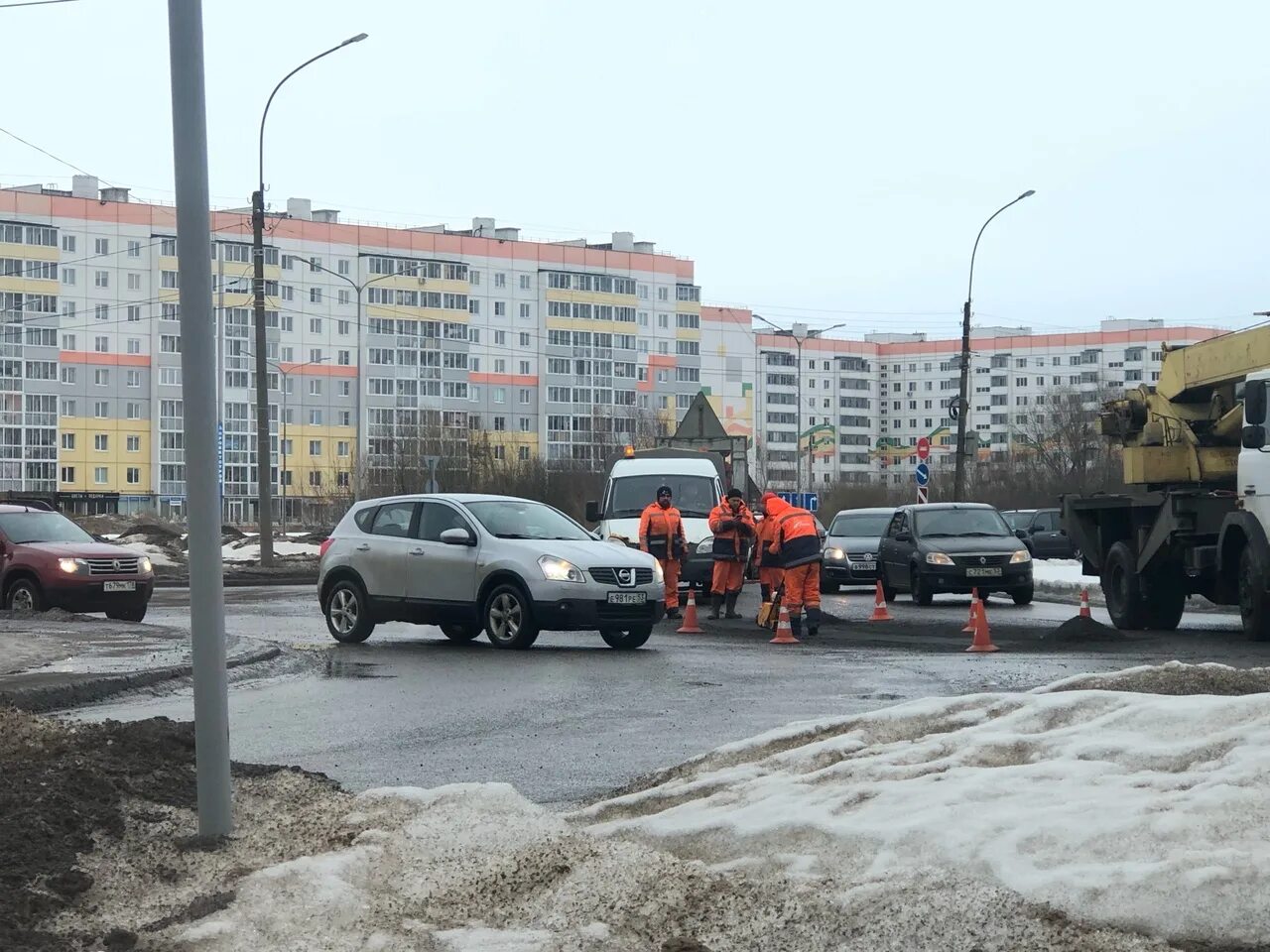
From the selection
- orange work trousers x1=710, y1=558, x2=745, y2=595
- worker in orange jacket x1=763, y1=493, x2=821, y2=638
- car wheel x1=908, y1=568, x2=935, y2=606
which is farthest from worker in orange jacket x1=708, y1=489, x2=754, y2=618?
car wheel x1=908, y1=568, x2=935, y2=606

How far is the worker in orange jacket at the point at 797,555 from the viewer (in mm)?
19234

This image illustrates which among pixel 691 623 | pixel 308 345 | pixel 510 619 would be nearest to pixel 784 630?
pixel 691 623

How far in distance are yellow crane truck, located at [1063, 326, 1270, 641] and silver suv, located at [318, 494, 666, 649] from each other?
5.66 m

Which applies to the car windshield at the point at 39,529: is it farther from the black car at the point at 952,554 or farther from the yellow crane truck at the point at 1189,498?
the yellow crane truck at the point at 1189,498

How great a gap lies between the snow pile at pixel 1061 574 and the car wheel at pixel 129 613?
1292 cm

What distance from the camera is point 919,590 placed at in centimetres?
2678

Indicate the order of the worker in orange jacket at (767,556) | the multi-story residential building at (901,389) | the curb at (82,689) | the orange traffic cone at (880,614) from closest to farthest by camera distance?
the curb at (82,689) → the worker in orange jacket at (767,556) → the orange traffic cone at (880,614) → the multi-story residential building at (901,389)

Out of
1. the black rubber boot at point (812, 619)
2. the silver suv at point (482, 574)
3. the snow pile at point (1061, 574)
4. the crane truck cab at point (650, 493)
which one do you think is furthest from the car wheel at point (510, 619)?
the snow pile at point (1061, 574)

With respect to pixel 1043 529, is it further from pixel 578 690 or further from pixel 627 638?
pixel 578 690

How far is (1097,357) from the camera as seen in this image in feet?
573

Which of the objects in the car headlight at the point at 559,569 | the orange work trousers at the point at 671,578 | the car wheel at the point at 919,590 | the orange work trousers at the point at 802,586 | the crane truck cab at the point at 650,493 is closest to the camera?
the car headlight at the point at 559,569

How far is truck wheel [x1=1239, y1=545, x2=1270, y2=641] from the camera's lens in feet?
56.4

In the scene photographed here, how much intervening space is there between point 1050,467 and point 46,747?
90317mm

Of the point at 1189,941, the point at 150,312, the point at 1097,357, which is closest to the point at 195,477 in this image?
the point at 1189,941
